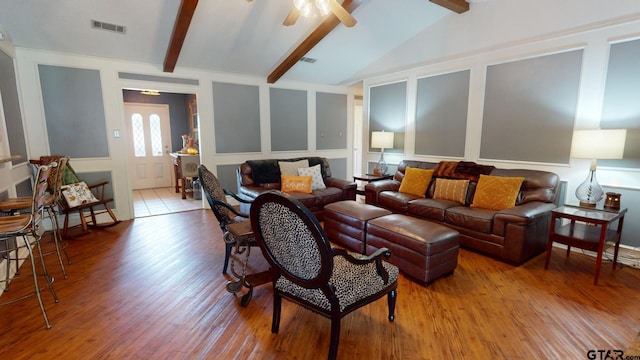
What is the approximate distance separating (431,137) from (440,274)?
9.21 ft

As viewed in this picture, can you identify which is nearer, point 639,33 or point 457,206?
point 639,33

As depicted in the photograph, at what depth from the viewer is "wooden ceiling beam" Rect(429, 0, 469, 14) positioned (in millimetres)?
3818

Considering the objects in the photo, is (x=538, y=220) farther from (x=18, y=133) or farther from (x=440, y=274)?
(x=18, y=133)

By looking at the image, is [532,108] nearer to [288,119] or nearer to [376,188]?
[376,188]

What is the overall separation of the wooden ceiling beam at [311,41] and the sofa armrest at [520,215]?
2.89 m

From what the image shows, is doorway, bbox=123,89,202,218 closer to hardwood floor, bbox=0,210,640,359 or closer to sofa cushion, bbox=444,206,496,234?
hardwood floor, bbox=0,210,640,359

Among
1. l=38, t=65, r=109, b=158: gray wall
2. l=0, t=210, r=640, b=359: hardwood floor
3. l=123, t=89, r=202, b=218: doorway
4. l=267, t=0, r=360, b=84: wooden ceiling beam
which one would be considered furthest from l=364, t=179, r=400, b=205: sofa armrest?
l=123, t=89, r=202, b=218: doorway

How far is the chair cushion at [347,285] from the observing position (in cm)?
172

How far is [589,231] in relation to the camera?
2953mm

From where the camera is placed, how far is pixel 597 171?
3287mm

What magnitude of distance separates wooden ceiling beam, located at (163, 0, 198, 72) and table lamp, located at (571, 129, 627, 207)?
167 inches

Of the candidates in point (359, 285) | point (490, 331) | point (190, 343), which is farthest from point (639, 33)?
point (190, 343)

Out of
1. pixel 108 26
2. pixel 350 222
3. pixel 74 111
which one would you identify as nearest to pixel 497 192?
pixel 350 222

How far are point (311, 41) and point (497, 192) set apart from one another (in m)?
3.22
